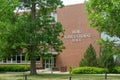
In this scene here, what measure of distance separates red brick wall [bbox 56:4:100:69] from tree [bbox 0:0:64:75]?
1488 centimetres

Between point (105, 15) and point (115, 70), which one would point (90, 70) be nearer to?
point (115, 70)

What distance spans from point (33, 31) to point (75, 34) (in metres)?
18.4

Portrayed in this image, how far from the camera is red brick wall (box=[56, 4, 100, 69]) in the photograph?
2454 inches

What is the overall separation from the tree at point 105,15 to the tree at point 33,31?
18.6 m

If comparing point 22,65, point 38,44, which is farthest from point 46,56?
point 22,65

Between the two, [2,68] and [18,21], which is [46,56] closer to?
[18,21]

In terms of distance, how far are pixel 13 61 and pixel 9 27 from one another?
2976 centimetres

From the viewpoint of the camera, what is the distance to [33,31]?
1828 inches

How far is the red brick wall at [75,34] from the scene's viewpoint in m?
62.3

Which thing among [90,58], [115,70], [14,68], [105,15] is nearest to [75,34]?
[90,58]

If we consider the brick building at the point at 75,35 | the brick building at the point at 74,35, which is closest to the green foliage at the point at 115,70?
the brick building at the point at 74,35

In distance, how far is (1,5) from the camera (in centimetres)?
3238

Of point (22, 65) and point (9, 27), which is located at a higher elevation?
point (9, 27)

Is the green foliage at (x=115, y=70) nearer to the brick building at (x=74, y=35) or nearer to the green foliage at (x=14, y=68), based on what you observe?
the brick building at (x=74, y=35)
